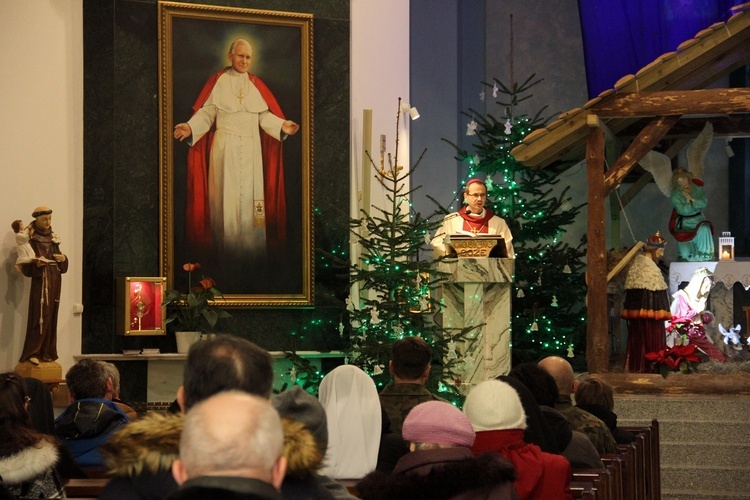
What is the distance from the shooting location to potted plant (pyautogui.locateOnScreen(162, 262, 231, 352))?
11.0m

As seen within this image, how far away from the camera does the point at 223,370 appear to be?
2773 millimetres

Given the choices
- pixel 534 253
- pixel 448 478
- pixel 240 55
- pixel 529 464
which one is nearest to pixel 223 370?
pixel 448 478

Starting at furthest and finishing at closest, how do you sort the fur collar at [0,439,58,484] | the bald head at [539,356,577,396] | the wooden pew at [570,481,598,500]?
the bald head at [539,356,577,396] → the wooden pew at [570,481,598,500] → the fur collar at [0,439,58,484]

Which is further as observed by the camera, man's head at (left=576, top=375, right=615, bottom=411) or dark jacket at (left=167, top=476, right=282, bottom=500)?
man's head at (left=576, top=375, right=615, bottom=411)

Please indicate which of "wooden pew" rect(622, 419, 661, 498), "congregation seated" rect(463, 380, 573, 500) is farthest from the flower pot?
"congregation seated" rect(463, 380, 573, 500)

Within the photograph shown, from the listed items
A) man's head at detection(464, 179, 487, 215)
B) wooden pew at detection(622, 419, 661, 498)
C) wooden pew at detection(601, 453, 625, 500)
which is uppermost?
man's head at detection(464, 179, 487, 215)

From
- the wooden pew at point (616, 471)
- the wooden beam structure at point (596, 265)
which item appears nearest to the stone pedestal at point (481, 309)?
the wooden beam structure at point (596, 265)

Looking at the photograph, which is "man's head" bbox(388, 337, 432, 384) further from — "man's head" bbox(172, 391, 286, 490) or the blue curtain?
the blue curtain

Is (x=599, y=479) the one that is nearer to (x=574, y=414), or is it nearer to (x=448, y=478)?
(x=574, y=414)

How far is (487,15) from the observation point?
17484mm

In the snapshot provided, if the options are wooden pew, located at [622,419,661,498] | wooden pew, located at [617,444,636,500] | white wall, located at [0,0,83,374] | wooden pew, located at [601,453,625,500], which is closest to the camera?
wooden pew, located at [601,453,625,500]

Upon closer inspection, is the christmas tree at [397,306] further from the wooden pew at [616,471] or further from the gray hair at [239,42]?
the wooden pew at [616,471]

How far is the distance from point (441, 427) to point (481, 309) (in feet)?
24.7

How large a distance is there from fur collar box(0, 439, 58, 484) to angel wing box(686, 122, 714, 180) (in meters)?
10.6
